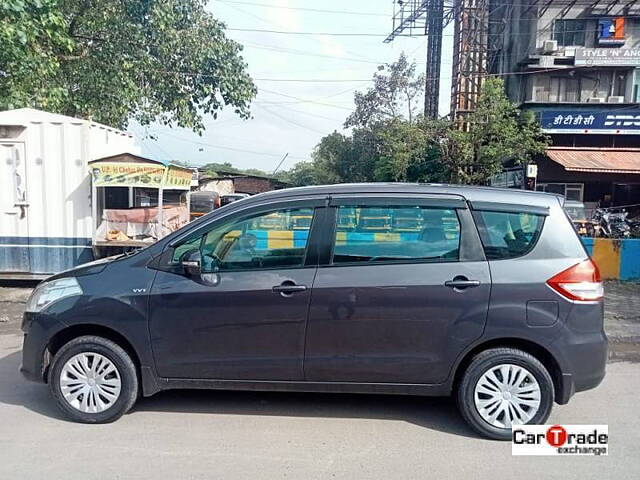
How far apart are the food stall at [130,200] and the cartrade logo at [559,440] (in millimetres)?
5962

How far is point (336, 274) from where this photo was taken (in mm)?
3521

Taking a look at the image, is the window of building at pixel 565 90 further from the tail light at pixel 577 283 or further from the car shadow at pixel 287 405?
the car shadow at pixel 287 405

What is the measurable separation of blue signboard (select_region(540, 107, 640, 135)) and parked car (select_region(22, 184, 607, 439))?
20729mm

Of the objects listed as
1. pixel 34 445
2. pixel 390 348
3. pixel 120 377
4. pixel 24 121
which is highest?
pixel 24 121

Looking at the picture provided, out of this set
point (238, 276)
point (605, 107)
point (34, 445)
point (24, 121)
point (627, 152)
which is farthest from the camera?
point (605, 107)

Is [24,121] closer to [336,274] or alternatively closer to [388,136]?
[336,274]

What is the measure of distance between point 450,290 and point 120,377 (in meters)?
2.50

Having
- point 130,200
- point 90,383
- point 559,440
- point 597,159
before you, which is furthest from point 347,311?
point 597,159

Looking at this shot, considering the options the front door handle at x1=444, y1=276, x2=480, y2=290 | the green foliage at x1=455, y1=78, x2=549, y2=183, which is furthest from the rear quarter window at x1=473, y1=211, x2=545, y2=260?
the green foliage at x1=455, y1=78, x2=549, y2=183

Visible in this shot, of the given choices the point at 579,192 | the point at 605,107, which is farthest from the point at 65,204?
the point at 605,107

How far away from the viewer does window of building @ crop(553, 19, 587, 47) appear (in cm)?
2369

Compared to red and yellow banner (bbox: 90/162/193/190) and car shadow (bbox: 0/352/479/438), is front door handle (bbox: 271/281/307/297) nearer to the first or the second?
car shadow (bbox: 0/352/479/438)

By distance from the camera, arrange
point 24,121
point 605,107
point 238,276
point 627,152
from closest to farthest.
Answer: point 238,276
point 24,121
point 627,152
point 605,107

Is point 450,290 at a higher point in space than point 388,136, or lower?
lower
